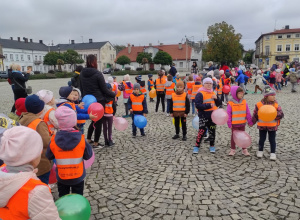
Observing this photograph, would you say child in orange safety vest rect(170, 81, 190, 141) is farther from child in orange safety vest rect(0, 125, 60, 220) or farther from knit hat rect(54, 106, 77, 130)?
child in orange safety vest rect(0, 125, 60, 220)

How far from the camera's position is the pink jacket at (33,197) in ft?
6.04

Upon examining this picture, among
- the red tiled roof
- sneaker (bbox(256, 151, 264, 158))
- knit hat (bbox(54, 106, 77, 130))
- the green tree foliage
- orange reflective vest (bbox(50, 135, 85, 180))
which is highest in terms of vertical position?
the red tiled roof

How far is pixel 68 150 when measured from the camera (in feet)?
10.1

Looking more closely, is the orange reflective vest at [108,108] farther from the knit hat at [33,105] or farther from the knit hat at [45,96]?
the knit hat at [33,105]

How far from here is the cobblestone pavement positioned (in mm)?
3543

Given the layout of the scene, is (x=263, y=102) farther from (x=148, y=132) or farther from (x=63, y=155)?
(x=63, y=155)

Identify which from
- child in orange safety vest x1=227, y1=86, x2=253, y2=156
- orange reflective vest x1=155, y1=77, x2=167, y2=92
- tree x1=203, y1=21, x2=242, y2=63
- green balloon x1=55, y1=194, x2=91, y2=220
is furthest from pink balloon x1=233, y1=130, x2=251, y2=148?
tree x1=203, y1=21, x2=242, y2=63

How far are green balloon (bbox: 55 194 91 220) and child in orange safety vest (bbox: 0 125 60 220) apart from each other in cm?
33

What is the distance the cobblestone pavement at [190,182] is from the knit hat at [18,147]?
5.97 ft

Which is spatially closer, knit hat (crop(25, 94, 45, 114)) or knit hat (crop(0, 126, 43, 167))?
knit hat (crop(0, 126, 43, 167))

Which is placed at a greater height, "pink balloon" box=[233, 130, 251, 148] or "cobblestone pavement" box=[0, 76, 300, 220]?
"pink balloon" box=[233, 130, 251, 148]

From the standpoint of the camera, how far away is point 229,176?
4629 millimetres

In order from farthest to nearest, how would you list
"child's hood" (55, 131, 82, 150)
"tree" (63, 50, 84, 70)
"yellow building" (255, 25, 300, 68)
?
"yellow building" (255, 25, 300, 68) → "tree" (63, 50, 84, 70) → "child's hood" (55, 131, 82, 150)

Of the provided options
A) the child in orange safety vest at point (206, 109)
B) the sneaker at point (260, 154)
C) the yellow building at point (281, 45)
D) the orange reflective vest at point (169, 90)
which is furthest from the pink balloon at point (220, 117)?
the yellow building at point (281, 45)
